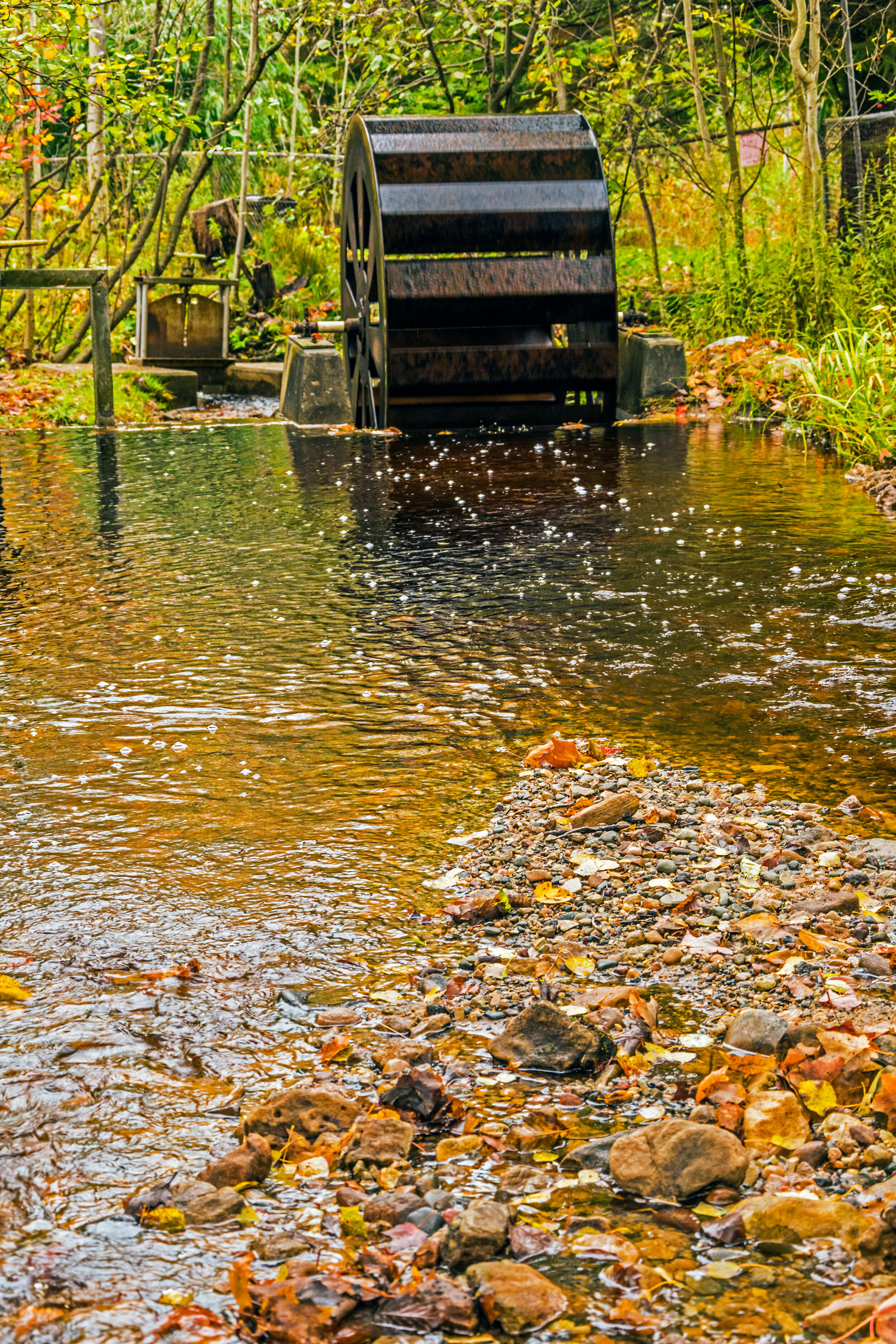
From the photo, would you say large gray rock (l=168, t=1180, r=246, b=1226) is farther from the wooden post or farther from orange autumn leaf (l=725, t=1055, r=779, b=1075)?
the wooden post

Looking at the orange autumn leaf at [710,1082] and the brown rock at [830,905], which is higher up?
the brown rock at [830,905]

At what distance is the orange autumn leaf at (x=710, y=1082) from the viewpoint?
1.61 meters

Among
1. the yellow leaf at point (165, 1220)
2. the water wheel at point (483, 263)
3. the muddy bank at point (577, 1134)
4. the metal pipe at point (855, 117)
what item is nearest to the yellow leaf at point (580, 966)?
the muddy bank at point (577, 1134)

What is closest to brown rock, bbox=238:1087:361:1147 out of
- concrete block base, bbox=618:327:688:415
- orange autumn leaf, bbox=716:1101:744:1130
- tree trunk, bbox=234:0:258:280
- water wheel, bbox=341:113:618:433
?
orange autumn leaf, bbox=716:1101:744:1130

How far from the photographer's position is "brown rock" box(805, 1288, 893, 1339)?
1.22 metres

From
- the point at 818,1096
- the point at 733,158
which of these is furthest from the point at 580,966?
the point at 733,158

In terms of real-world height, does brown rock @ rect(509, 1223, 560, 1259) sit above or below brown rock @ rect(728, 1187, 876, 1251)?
below

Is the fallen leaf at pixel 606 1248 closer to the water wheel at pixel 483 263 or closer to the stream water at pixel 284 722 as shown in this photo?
the stream water at pixel 284 722

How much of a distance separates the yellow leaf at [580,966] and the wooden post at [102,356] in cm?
888

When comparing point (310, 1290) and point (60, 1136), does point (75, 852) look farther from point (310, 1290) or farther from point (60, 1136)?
point (310, 1290)

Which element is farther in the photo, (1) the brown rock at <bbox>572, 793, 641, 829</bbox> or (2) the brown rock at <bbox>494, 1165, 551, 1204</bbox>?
(1) the brown rock at <bbox>572, 793, 641, 829</bbox>

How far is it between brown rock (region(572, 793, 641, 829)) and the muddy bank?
0.49 feet

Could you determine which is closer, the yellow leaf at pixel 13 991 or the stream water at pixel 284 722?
the stream water at pixel 284 722

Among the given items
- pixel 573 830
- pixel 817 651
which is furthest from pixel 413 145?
pixel 573 830
